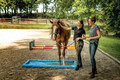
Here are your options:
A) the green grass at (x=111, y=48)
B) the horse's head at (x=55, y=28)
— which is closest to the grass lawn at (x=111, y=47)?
the green grass at (x=111, y=48)

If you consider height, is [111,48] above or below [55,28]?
below

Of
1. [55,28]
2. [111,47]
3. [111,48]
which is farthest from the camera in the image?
[111,47]

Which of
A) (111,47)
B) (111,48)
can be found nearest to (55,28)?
(111,48)

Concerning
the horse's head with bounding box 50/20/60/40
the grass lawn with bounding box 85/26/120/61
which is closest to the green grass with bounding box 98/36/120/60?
the grass lawn with bounding box 85/26/120/61

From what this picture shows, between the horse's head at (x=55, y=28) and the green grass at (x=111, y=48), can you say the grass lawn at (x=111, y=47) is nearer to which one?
the green grass at (x=111, y=48)

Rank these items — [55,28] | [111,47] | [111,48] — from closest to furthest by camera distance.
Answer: [55,28], [111,48], [111,47]

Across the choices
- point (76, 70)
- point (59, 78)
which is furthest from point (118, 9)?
point (59, 78)

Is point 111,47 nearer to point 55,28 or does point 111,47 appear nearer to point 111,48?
point 111,48

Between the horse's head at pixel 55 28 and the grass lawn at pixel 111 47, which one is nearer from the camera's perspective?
the horse's head at pixel 55 28

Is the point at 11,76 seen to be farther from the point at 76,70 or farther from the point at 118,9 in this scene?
the point at 118,9

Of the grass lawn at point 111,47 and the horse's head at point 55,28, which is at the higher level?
the horse's head at point 55,28

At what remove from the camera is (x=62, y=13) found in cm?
3144

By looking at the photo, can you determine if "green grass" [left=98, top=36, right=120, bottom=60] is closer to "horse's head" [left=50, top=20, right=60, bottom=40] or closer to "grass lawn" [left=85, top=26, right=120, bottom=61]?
"grass lawn" [left=85, top=26, right=120, bottom=61]

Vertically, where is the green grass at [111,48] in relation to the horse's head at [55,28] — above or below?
below
